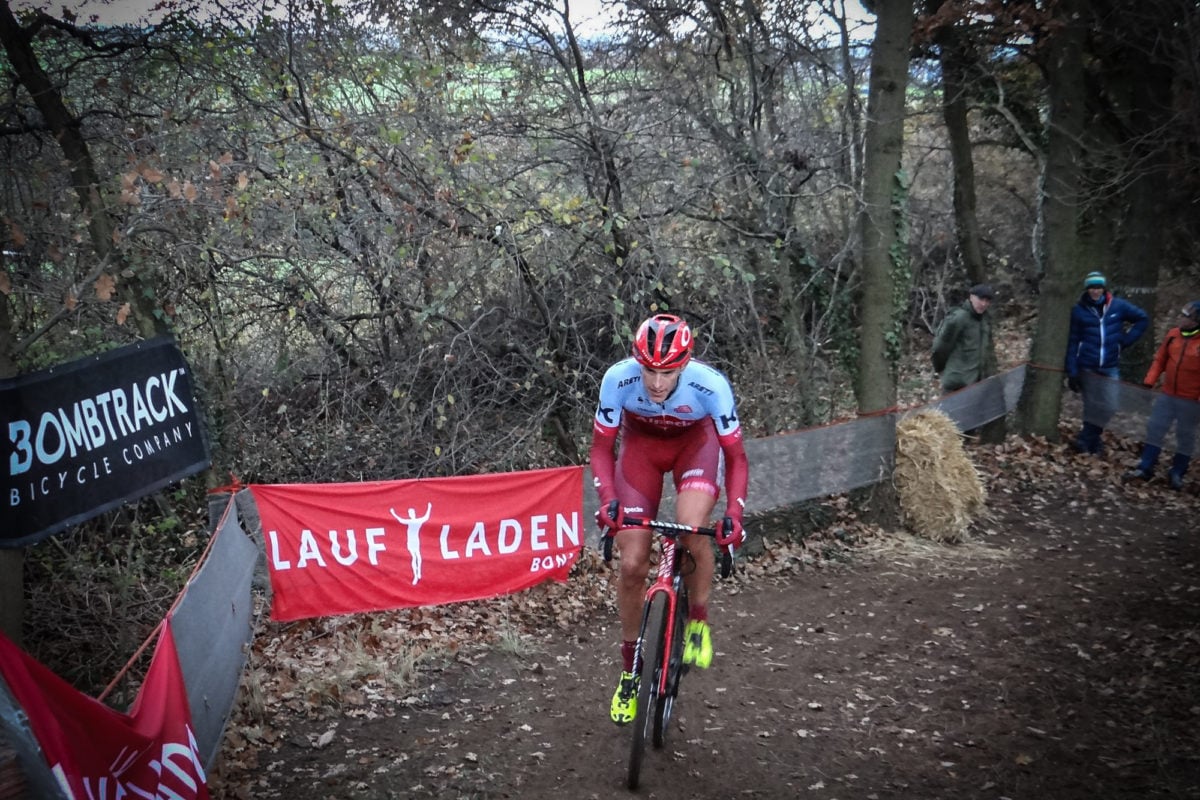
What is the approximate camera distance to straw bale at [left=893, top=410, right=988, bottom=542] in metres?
8.35

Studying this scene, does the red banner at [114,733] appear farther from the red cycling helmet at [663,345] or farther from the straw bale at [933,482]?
the straw bale at [933,482]

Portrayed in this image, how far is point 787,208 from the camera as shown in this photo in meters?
9.60

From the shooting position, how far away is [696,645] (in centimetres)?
499

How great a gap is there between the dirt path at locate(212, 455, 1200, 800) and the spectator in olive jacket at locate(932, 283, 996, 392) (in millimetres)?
2965

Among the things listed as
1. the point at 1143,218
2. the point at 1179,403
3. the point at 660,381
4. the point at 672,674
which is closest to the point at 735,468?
the point at 660,381

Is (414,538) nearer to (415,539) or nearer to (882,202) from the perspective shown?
(415,539)

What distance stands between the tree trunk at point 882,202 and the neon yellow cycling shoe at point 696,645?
426 centimetres

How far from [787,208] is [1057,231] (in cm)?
368

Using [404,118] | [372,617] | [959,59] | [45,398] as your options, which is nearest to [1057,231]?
[959,59]

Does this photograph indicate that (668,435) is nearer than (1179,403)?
Yes

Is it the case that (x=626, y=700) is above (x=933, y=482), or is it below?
below

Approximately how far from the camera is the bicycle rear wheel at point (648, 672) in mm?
4293

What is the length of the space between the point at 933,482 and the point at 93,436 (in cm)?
710

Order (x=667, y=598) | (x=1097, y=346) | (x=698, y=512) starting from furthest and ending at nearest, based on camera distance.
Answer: (x=1097, y=346) < (x=698, y=512) < (x=667, y=598)
